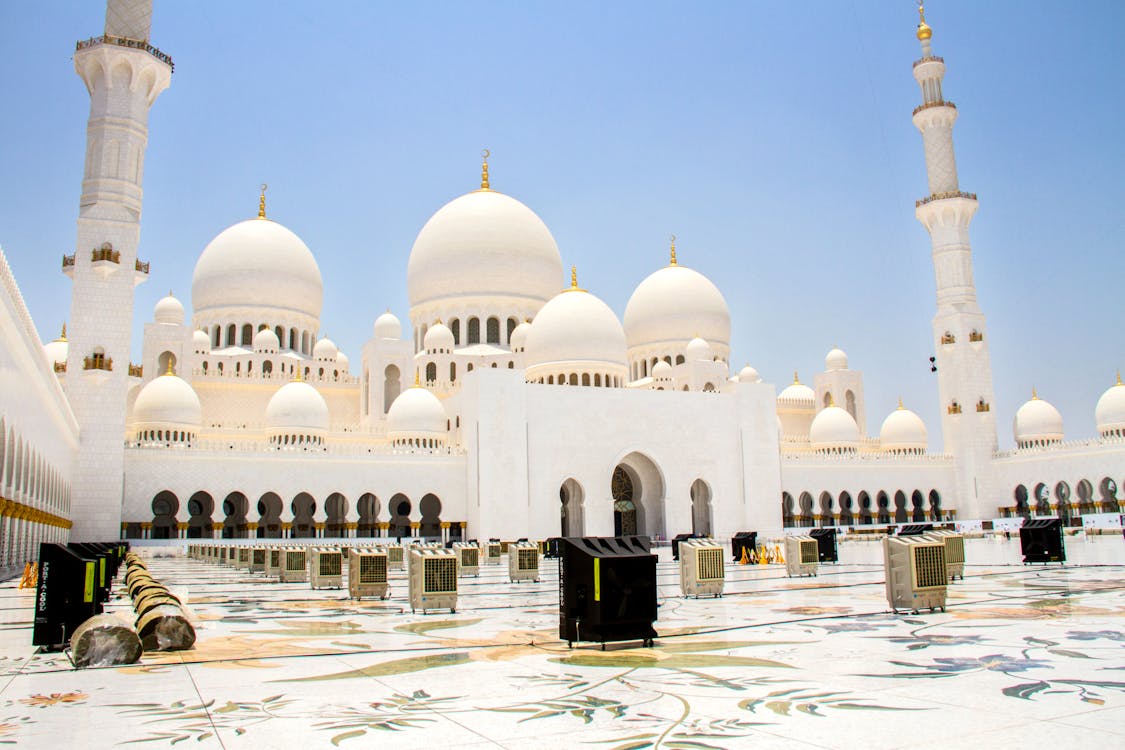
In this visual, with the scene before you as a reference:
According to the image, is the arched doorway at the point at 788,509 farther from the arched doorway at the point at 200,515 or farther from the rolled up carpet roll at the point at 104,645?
the rolled up carpet roll at the point at 104,645

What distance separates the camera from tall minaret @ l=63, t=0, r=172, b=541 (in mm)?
20609

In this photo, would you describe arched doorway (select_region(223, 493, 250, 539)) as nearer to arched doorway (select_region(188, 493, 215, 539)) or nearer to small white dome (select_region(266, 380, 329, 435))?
arched doorway (select_region(188, 493, 215, 539))

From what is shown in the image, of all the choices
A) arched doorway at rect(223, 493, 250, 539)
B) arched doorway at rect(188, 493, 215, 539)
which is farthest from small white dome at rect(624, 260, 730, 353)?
arched doorway at rect(188, 493, 215, 539)

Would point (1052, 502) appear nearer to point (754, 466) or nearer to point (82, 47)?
point (754, 466)

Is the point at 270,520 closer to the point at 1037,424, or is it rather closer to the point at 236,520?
the point at 236,520

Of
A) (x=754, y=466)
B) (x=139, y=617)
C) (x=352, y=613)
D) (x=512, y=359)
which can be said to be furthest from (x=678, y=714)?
(x=512, y=359)

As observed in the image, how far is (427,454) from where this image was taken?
25562mm

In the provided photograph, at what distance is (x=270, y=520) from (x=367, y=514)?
3360 millimetres

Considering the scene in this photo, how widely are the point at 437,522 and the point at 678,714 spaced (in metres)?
23.6

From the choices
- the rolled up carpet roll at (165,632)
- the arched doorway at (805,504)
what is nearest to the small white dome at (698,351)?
the arched doorway at (805,504)

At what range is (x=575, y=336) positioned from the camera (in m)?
27.2

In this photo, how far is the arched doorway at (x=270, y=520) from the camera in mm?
27234

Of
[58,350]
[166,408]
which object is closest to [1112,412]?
Result: [166,408]

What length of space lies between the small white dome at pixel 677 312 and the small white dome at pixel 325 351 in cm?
1126
